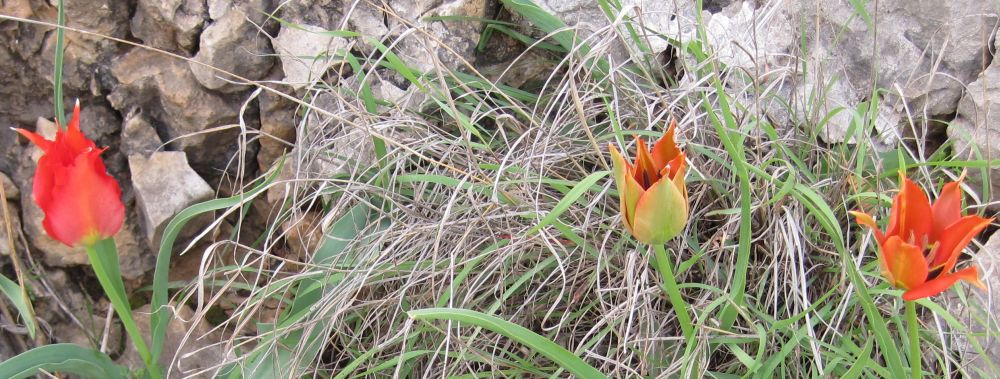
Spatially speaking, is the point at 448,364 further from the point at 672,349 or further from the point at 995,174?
the point at 995,174

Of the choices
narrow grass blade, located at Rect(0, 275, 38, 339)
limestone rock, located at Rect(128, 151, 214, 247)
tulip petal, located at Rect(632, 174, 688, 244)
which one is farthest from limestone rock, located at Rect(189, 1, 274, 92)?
tulip petal, located at Rect(632, 174, 688, 244)

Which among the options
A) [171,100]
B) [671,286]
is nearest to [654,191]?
[671,286]

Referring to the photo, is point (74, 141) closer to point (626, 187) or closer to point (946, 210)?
point (626, 187)

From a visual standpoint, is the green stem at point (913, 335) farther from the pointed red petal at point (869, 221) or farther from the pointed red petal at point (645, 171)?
the pointed red petal at point (645, 171)

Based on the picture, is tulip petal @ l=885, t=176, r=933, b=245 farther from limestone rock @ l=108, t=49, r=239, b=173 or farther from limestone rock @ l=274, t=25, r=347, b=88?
limestone rock @ l=108, t=49, r=239, b=173

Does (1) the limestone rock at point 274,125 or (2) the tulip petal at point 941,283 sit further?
(1) the limestone rock at point 274,125

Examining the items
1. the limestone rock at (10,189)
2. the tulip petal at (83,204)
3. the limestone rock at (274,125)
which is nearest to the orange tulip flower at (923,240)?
the tulip petal at (83,204)
